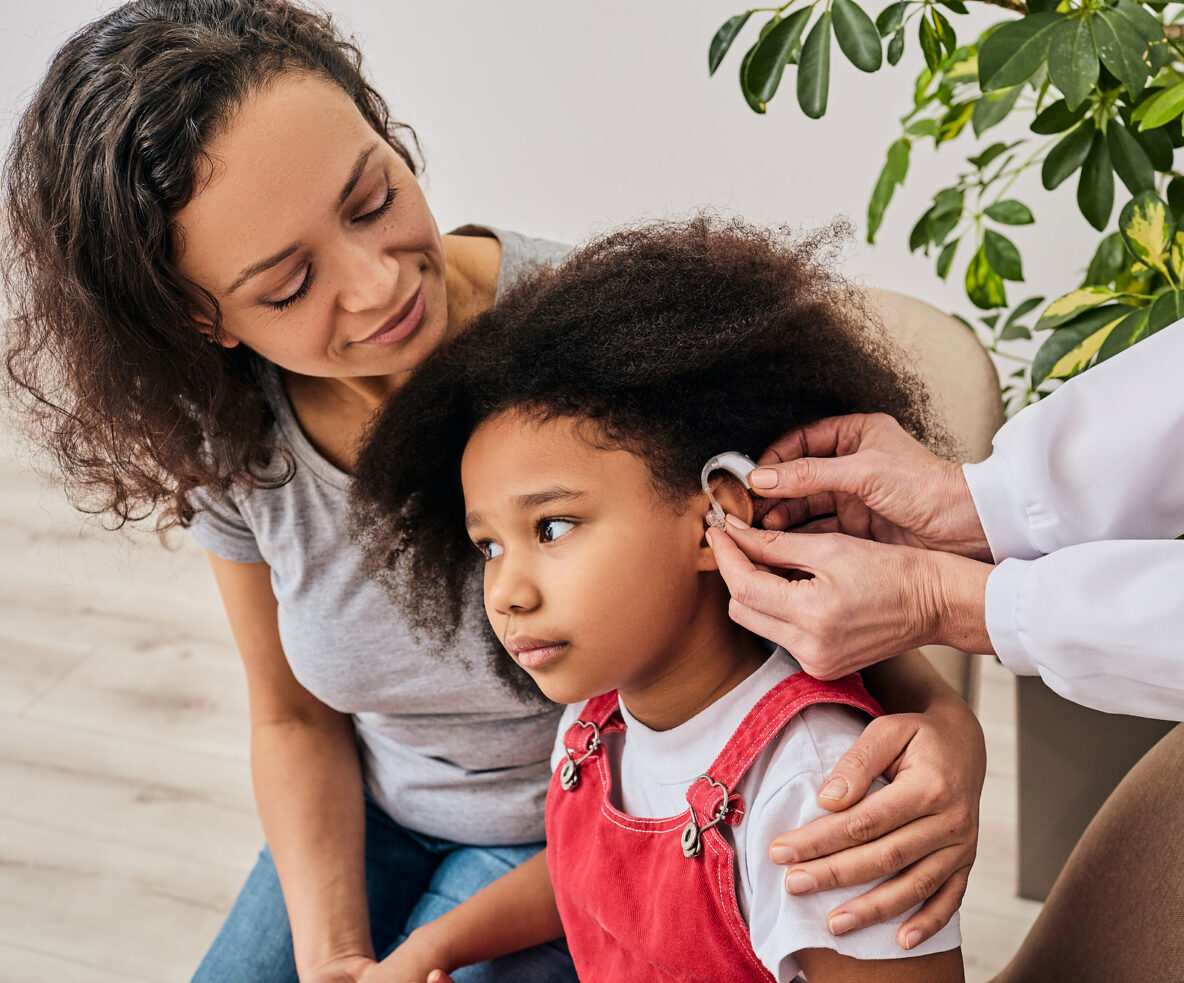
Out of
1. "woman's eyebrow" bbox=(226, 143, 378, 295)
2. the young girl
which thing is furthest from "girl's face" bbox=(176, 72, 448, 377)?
the young girl

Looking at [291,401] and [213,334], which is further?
[291,401]

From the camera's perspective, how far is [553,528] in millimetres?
848

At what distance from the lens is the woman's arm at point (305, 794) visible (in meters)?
1.13

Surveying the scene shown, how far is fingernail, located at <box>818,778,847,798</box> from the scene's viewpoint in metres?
0.74

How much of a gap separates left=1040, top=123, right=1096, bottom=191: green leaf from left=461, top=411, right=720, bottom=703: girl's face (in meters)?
0.66

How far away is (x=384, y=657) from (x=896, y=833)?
2.01 ft

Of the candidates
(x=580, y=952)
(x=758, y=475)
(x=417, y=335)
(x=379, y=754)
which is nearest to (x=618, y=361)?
(x=758, y=475)

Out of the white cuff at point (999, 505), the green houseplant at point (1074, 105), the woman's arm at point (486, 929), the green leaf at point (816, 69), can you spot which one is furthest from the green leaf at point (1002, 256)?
the woman's arm at point (486, 929)

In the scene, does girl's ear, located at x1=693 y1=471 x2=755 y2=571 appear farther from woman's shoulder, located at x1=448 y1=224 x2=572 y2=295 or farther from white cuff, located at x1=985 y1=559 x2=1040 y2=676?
woman's shoulder, located at x1=448 y1=224 x2=572 y2=295

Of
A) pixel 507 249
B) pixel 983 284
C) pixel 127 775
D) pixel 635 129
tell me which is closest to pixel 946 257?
pixel 983 284

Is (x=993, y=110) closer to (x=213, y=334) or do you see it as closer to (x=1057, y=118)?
(x=1057, y=118)

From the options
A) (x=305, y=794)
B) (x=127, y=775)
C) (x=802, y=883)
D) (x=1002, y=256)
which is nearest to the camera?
(x=802, y=883)

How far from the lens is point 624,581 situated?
0.82m

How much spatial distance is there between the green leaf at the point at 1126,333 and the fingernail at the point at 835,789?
541mm
